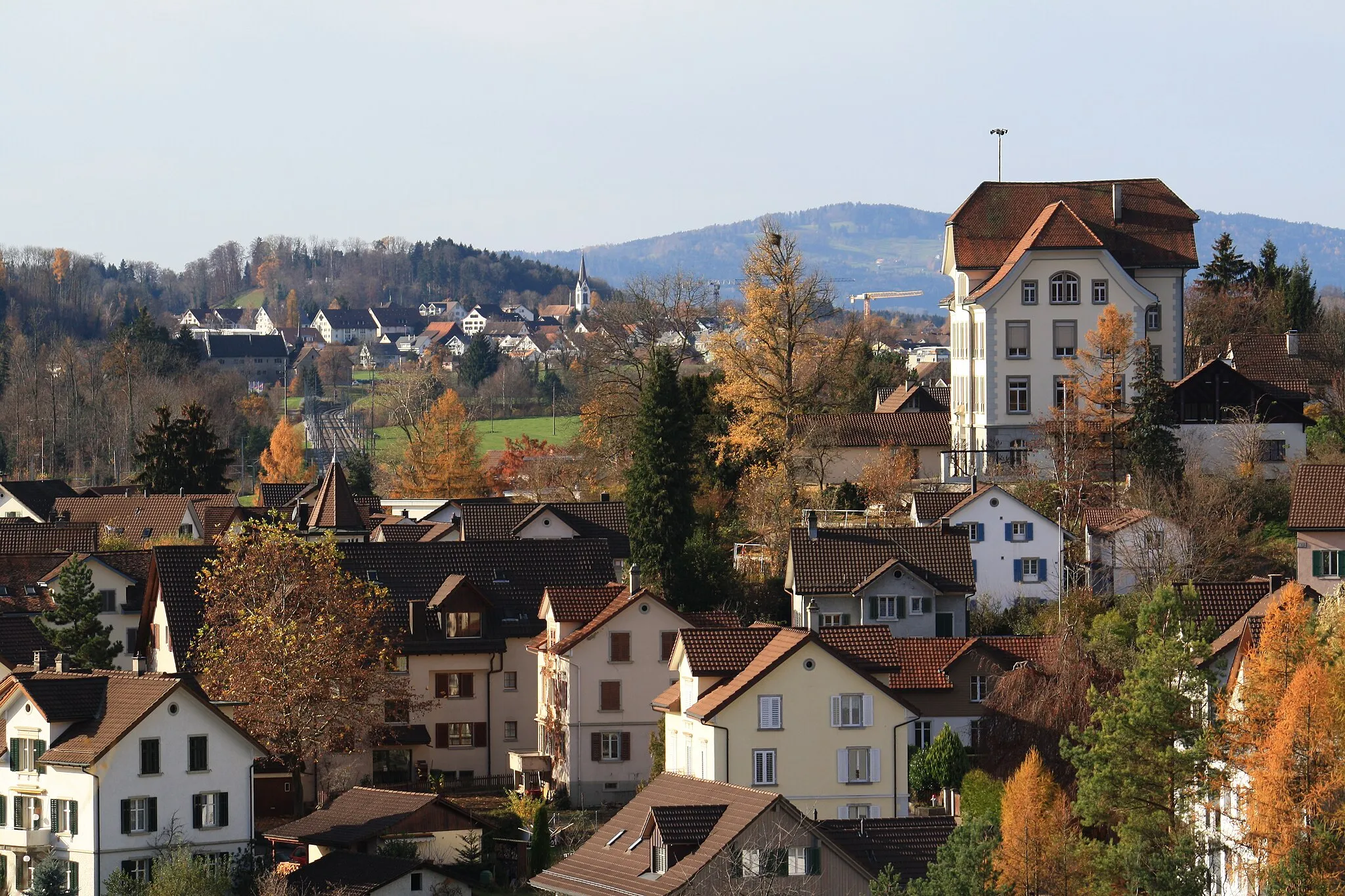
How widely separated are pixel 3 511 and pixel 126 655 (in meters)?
36.3

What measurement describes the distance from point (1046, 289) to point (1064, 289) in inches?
21.8

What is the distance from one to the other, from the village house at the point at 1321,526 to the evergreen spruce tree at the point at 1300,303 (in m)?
32.2

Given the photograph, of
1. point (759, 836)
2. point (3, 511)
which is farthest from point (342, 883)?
point (3, 511)

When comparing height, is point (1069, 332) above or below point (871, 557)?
above

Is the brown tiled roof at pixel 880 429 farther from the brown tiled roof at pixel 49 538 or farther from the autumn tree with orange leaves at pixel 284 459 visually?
the autumn tree with orange leaves at pixel 284 459

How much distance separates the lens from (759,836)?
42.0 m

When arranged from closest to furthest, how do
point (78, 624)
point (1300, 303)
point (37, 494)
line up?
point (78, 624) < point (1300, 303) < point (37, 494)

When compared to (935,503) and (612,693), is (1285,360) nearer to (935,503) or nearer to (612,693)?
(935,503)

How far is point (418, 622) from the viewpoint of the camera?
63.2m

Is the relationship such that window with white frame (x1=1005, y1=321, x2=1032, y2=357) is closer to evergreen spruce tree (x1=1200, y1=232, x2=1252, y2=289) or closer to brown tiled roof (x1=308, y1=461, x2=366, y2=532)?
brown tiled roof (x1=308, y1=461, x2=366, y2=532)

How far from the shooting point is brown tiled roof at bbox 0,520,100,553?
7919cm

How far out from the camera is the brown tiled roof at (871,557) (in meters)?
63.1

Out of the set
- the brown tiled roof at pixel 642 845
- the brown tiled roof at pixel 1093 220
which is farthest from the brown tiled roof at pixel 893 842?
the brown tiled roof at pixel 1093 220

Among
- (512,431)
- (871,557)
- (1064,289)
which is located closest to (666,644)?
(871,557)
